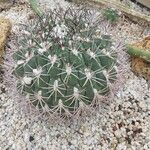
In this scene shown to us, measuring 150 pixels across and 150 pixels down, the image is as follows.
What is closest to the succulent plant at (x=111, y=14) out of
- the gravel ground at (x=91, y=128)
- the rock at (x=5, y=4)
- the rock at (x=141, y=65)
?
the rock at (x=141, y=65)

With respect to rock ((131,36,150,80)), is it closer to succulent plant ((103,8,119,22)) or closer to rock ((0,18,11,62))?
succulent plant ((103,8,119,22))

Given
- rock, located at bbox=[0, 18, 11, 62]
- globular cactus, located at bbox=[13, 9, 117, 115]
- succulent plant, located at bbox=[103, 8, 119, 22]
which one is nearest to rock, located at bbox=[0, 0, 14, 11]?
rock, located at bbox=[0, 18, 11, 62]

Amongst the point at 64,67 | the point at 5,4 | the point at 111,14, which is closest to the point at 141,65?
the point at 111,14

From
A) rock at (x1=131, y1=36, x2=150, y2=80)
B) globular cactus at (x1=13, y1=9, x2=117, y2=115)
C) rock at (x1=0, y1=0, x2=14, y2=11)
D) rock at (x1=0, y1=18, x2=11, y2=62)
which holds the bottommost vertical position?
rock at (x1=0, y1=0, x2=14, y2=11)

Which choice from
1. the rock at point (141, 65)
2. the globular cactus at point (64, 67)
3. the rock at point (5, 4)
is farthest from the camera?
the rock at point (5, 4)

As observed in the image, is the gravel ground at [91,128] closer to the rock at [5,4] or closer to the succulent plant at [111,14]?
the succulent plant at [111,14]

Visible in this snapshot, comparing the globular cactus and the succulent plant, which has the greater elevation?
the globular cactus
